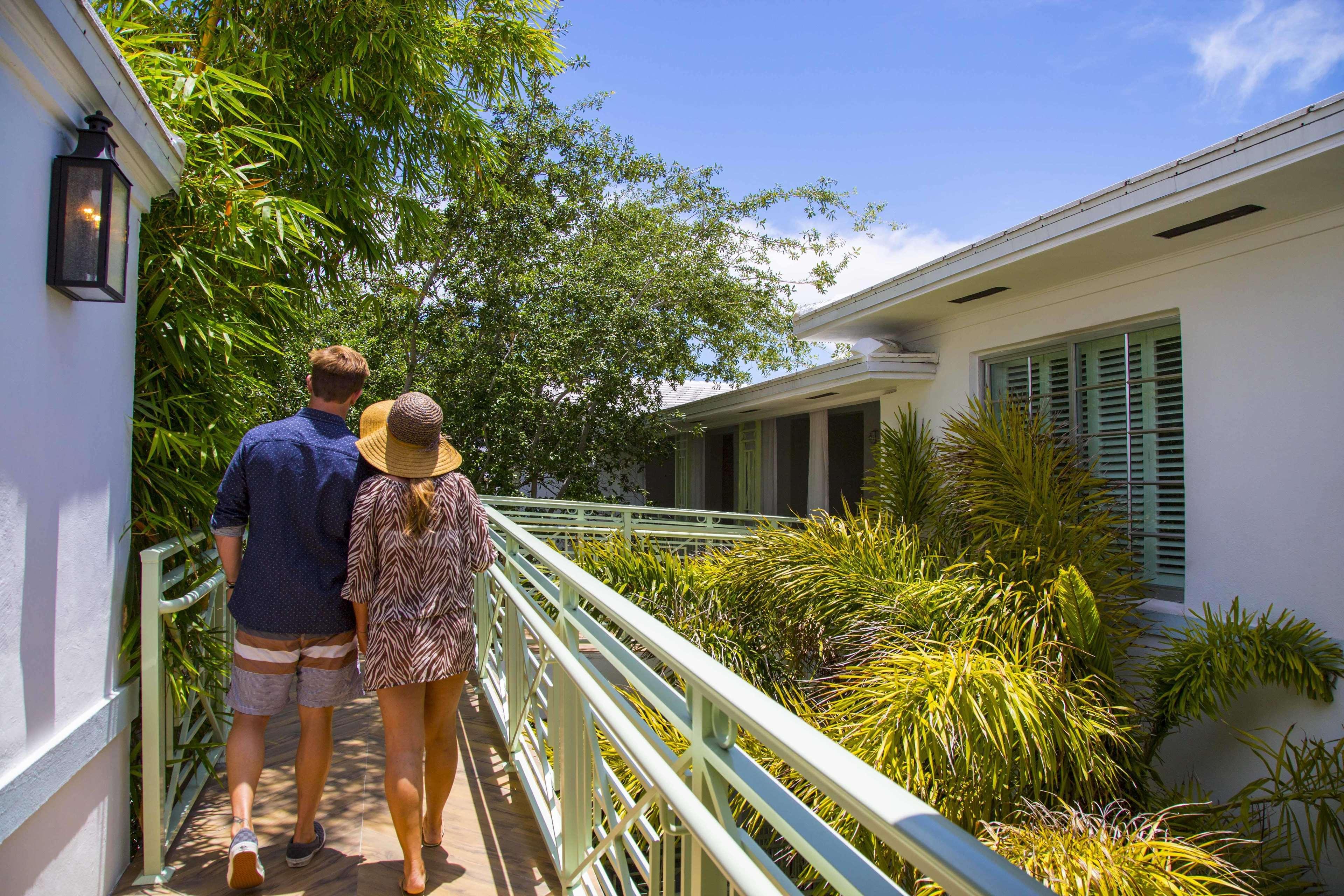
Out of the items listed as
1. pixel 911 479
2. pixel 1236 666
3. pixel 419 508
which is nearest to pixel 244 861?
pixel 419 508

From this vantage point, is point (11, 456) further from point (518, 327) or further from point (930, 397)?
point (518, 327)

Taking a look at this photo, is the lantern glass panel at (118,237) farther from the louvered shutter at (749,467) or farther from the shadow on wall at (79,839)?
the louvered shutter at (749,467)

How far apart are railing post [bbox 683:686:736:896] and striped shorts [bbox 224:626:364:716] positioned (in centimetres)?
152

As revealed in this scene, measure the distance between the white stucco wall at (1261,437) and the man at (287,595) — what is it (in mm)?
4924

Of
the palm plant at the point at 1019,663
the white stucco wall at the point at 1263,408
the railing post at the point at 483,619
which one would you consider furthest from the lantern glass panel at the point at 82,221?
the white stucco wall at the point at 1263,408

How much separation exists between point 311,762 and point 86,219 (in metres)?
1.71

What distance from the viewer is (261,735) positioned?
2631mm

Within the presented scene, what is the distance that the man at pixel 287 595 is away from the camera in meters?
2.51

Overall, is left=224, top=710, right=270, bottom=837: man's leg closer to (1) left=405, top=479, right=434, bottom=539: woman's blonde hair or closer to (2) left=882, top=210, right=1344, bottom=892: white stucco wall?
(1) left=405, top=479, right=434, bottom=539: woman's blonde hair

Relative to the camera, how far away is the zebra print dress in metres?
2.46

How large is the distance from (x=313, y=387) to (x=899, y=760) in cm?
269

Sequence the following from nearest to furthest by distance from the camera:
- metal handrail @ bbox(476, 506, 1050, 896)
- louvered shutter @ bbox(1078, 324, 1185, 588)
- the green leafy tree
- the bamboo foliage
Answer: metal handrail @ bbox(476, 506, 1050, 896) < the bamboo foliage < louvered shutter @ bbox(1078, 324, 1185, 588) < the green leafy tree

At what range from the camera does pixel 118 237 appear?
231 centimetres

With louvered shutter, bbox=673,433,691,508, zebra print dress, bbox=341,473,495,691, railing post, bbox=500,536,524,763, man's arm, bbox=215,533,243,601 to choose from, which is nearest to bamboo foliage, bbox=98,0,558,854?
man's arm, bbox=215,533,243,601
